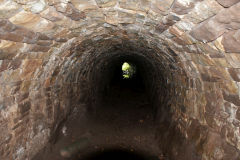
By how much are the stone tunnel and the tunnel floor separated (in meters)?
0.04

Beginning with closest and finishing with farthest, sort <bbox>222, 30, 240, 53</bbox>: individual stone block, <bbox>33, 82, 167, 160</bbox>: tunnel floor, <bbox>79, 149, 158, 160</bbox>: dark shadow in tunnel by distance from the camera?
<bbox>222, 30, 240, 53</bbox>: individual stone block, <bbox>79, 149, 158, 160</bbox>: dark shadow in tunnel, <bbox>33, 82, 167, 160</bbox>: tunnel floor

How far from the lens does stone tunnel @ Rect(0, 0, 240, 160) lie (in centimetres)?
263

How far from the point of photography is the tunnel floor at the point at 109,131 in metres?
5.82

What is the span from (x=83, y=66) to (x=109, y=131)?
264 centimetres

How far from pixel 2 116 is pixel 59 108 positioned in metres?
2.30

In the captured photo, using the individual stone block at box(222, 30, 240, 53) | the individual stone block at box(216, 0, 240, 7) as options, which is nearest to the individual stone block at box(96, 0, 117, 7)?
the individual stone block at box(216, 0, 240, 7)

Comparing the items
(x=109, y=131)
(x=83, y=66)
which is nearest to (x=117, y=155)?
(x=109, y=131)

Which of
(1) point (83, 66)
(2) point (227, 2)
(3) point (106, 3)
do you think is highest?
(2) point (227, 2)

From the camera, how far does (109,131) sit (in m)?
7.42

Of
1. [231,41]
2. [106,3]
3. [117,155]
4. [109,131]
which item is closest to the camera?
[231,41]

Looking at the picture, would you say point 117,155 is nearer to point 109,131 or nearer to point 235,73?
point 109,131

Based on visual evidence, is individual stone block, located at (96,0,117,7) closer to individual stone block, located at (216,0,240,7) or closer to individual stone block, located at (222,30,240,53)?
individual stone block, located at (216,0,240,7)

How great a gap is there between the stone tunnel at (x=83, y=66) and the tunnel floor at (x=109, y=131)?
4 centimetres

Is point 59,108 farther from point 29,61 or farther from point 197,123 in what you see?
point 197,123
